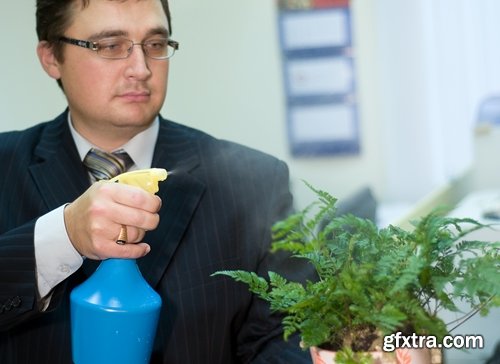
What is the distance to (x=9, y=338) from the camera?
148 cm

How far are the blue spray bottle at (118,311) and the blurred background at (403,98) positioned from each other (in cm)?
167

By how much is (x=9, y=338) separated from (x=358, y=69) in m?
2.52

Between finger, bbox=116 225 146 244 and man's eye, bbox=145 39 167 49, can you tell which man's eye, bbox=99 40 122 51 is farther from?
finger, bbox=116 225 146 244

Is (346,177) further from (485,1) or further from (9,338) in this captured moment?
(9,338)

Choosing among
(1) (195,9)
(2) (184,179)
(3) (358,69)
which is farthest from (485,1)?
(2) (184,179)

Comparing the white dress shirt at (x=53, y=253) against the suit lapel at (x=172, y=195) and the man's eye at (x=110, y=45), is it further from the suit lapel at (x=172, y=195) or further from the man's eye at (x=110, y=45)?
the man's eye at (x=110, y=45)

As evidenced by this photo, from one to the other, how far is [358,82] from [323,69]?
18 cm

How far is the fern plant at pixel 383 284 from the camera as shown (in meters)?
0.84

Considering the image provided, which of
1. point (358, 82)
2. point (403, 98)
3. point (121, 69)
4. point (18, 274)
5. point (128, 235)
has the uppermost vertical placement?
point (121, 69)

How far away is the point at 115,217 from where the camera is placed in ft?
3.43

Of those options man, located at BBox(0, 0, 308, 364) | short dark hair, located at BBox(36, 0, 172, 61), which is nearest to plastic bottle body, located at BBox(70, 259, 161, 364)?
man, located at BBox(0, 0, 308, 364)

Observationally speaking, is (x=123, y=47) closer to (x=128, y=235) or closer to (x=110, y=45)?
(x=110, y=45)

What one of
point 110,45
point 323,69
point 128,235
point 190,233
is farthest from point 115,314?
point 323,69

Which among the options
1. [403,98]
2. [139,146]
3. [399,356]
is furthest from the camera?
[403,98]
